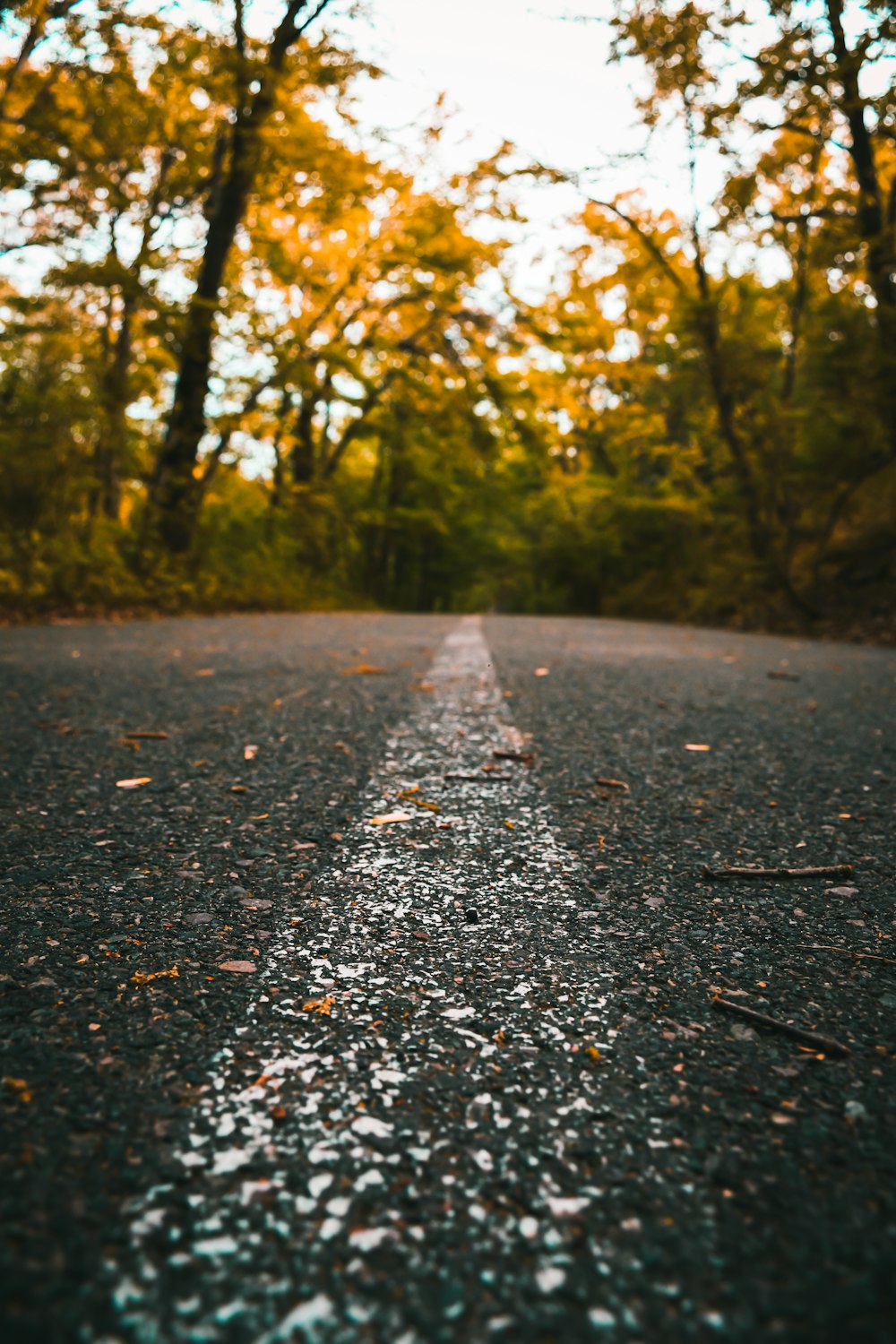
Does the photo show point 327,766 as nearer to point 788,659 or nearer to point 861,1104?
point 861,1104

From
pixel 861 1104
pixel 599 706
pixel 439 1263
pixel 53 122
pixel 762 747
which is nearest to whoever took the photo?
pixel 439 1263

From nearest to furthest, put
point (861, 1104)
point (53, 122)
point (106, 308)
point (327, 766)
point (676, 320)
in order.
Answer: point (861, 1104), point (327, 766), point (53, 122), point (676, 320), point (106, 308)

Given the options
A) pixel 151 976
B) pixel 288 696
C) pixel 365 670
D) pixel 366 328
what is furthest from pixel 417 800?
pixel 366 328

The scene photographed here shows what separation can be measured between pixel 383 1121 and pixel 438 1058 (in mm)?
149

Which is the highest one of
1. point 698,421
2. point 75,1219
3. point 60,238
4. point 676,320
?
point 60,238

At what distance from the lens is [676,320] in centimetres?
1384

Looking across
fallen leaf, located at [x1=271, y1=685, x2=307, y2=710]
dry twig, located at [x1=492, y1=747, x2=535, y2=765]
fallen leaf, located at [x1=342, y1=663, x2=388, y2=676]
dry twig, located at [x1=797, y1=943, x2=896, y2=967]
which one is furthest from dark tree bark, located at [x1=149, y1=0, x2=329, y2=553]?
dry twig, located at [x1=797, y1=943, x2=896, y2=967]

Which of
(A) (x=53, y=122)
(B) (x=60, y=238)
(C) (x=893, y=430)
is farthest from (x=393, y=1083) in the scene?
(B) (x=60, y=238)

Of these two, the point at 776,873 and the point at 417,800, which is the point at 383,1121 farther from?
the point at 417,800

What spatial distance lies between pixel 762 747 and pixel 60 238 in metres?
15.6

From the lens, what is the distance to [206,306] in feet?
38.3

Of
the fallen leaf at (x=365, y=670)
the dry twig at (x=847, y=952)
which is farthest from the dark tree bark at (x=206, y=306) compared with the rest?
the dry twig at (x=847, y=952)

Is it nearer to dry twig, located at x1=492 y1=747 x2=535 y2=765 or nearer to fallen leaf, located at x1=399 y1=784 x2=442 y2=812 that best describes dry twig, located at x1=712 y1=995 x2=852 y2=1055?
fallen leaf, located at x1=399 y1=784 x2=442 y2=812

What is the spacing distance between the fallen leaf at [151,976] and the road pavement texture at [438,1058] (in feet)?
0.04
